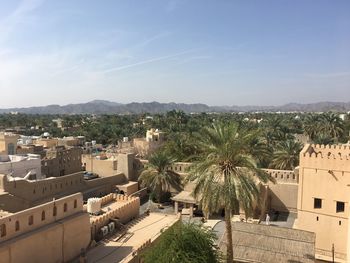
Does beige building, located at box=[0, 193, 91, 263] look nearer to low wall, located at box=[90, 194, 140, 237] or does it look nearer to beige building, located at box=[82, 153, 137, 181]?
Result: low wall, located at box=[90, 194, 140, 237]

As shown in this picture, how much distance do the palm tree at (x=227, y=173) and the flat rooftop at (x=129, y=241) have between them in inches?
135

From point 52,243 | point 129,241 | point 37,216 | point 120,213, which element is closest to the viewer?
point 37,216

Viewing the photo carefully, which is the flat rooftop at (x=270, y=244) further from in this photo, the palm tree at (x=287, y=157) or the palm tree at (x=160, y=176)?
the palm tree at (x=287, y=157)

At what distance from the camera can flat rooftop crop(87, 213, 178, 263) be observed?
12820mm

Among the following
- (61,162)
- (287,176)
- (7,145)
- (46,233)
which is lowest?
(61,162)

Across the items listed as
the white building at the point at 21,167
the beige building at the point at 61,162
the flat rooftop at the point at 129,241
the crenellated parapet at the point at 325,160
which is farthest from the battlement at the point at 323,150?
the beige building at the point at 61,162

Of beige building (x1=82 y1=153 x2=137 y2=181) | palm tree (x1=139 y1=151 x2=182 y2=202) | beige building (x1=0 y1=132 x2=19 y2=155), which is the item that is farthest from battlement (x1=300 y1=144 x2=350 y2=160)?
beige building (x1=0 y1=132 x2=19 y2=155)

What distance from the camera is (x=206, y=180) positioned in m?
11.8

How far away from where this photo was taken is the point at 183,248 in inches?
423

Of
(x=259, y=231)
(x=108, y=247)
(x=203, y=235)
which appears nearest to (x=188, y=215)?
(x=259, y=231)

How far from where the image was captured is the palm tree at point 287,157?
88.6ft

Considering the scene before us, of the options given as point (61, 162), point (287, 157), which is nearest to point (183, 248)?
point (287, 157)

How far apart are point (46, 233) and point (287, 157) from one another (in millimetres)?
19869

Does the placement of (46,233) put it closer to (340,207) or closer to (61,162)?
(340,207)
